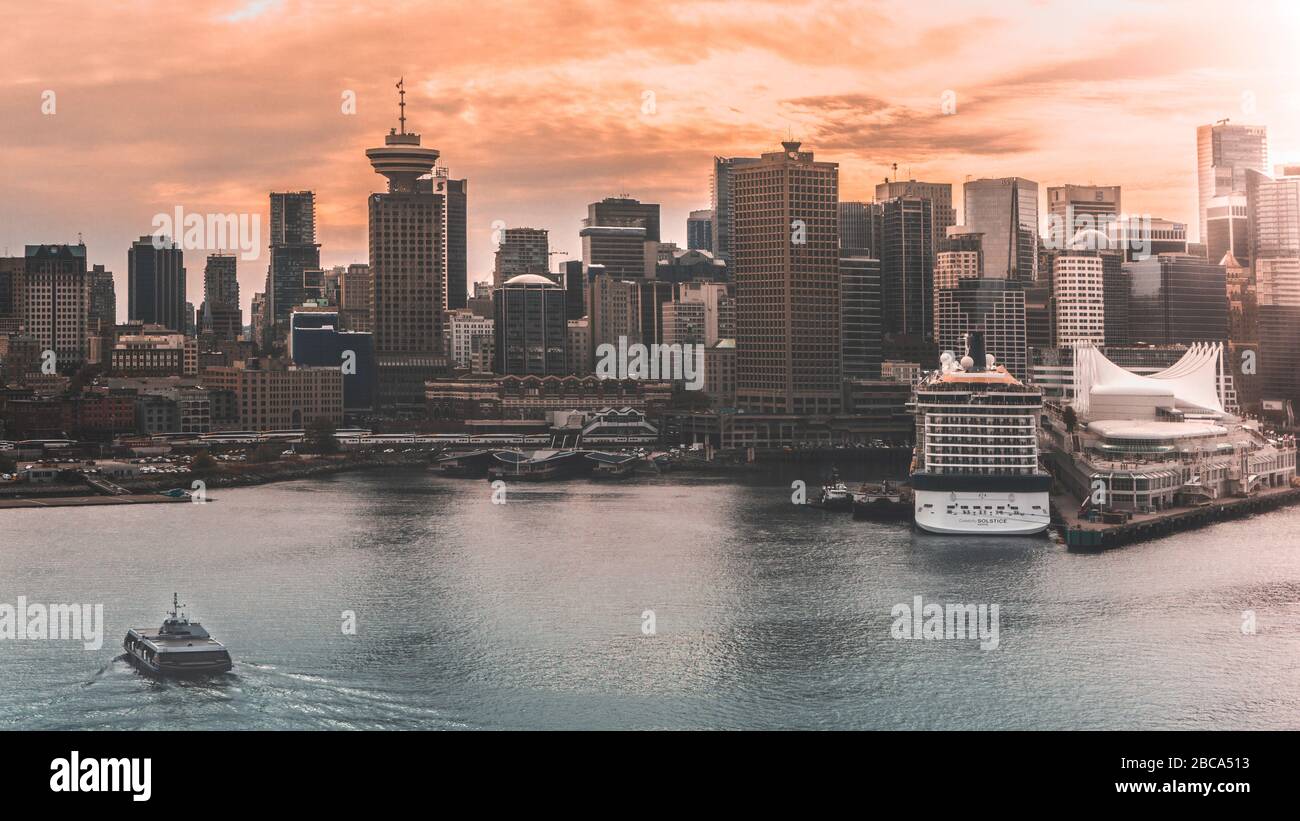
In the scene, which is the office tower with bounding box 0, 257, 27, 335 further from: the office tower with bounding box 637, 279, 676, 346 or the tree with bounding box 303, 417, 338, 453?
the office tower with bounding box 637, 279, 676, 346

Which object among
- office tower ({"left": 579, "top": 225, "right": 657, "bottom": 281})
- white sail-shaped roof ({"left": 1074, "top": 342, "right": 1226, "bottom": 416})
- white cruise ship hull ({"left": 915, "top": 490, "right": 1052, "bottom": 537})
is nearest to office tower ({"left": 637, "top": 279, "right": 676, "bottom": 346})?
office tower ({"left": 579, "top": 225, "right": 657, "bottom": 281})

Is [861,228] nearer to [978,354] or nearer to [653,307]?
[653,307]

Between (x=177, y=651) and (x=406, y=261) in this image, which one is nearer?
(x=177, y=651)

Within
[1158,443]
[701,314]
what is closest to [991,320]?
[701,314]

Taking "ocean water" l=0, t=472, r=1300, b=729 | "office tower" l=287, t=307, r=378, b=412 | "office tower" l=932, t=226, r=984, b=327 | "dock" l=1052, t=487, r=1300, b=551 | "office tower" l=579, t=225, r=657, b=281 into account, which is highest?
"office tower" l=579, t=225, r=657, b=281

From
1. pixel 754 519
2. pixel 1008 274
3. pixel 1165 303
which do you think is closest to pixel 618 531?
pixel 754 519

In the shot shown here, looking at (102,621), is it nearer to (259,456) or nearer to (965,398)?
(965,398)
